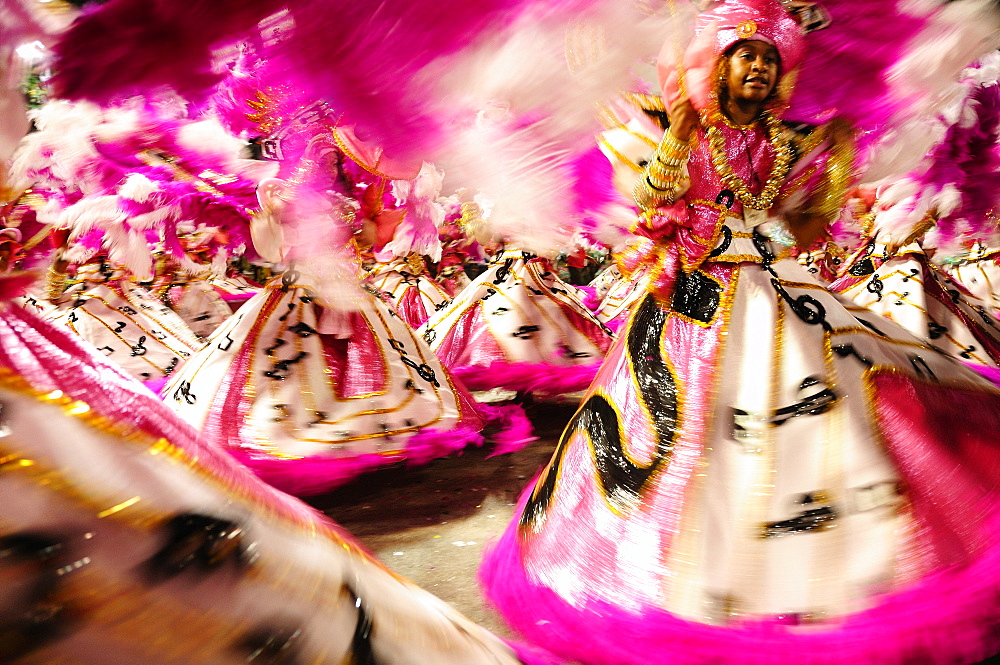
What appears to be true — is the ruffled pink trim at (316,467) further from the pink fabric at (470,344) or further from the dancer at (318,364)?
the pink fabric at (470,344)

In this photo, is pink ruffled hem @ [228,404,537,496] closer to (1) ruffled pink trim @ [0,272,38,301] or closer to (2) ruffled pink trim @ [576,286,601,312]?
(1) ruffled pink trim @ [0,272,38,301]

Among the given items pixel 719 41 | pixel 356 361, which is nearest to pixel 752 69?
pixel 719 41

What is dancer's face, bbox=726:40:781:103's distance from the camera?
3.24 ft

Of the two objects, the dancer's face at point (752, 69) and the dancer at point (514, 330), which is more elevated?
the dancer's face at point (752, 69)

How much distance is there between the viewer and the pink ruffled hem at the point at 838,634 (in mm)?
769

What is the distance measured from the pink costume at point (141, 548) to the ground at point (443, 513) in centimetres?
73

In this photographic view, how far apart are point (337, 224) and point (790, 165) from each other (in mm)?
1168

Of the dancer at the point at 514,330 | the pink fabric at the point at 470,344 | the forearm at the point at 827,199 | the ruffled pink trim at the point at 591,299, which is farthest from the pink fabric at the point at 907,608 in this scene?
the ruffled pink trim at the point at 591,299

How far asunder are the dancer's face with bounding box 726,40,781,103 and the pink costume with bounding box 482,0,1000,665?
27 mm

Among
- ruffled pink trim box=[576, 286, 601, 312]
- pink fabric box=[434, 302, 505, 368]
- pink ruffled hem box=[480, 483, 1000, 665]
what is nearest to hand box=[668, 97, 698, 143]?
pink ruffled hem box=[480, 483, 1000, 665]

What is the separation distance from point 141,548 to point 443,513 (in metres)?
1.34

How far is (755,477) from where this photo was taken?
36.9 inches

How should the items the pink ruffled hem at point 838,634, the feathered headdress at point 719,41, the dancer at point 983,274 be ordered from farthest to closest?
1. the dancer at point 983,274
2. the feathered headdress at point 719,41
3. the pink ruffled hem at point 838,634

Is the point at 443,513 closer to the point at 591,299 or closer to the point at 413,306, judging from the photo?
the point at 413,306
